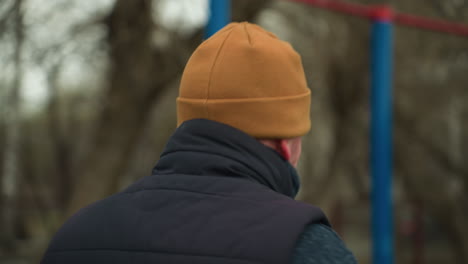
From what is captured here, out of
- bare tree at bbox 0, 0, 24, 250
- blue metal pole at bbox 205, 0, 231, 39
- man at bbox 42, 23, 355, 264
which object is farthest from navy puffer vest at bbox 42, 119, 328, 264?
bare tree at bbox 0, 0, 24, 250

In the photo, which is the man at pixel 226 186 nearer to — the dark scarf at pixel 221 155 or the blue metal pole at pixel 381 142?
the dark scarf at pixel 221 155

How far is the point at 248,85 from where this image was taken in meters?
1.10

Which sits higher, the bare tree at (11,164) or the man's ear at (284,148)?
the man's ear at (284,148)

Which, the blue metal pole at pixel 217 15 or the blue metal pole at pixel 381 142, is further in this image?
the blue metal pole at pixel 381 142

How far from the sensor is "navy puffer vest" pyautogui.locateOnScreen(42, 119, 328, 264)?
898 mm

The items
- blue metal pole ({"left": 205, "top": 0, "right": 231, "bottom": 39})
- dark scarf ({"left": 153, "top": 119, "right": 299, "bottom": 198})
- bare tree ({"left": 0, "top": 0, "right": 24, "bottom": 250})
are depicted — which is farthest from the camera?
bare tree ({"left": 0, "top": 0, "right": 24, "bottom": 250})

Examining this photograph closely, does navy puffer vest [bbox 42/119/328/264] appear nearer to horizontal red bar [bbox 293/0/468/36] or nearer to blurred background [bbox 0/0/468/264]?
horizontal red bar [bbox 293/0/468/36]

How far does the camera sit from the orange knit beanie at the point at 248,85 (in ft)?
3.60

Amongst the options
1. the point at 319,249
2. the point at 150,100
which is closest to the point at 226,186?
the point at 319,249

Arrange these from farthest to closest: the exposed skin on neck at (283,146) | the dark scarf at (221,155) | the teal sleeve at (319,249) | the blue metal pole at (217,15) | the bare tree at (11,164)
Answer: the bare tree at (11,164)
the blue metal pole at (217,15)
the exposed skin on neck at (283,146)
the dark scarf at (221,155)
the teal sleeve at (319,249)

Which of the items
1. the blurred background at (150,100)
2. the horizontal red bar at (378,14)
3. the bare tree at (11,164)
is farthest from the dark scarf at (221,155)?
the bare tree at (11,164)

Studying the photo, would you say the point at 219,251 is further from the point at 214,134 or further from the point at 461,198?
the point at 461,198

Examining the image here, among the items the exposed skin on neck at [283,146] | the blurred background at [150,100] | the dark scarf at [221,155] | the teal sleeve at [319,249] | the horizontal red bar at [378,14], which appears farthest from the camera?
the blurred background at [150,100]

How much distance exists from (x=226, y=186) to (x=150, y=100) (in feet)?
14.9
